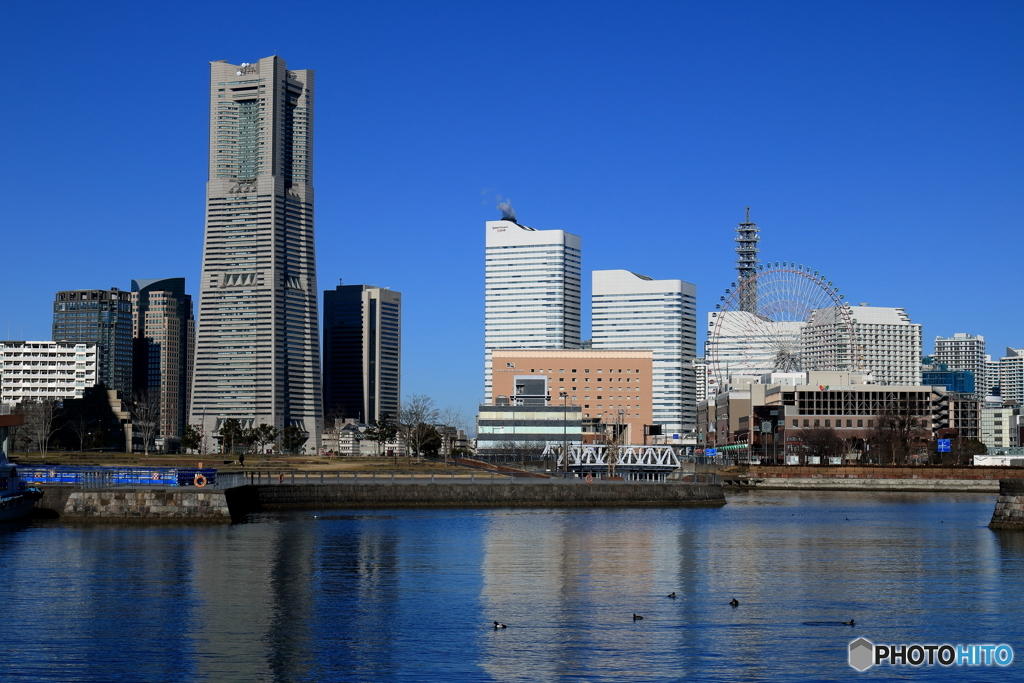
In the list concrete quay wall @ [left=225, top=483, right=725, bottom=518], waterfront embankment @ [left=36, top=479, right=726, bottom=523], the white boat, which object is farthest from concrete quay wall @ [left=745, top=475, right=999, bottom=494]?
the white boat

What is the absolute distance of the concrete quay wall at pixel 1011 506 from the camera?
274 feet

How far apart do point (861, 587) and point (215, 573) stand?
3052 cm

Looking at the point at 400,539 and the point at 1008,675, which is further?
the point at 400,539

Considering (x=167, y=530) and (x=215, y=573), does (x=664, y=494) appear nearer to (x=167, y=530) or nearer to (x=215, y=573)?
(x=167, y=530)

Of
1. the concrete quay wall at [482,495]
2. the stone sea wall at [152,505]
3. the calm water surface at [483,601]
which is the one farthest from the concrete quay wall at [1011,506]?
the stone sea wall at [152,505]

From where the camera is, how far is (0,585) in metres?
52.6

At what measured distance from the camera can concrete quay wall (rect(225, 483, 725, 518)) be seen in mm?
106625

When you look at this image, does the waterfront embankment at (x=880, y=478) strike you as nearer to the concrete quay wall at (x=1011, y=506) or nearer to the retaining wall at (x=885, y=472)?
the retaining wall at (x=885, y=472)

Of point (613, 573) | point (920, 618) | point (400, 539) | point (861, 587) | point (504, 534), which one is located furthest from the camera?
point (504, 534)

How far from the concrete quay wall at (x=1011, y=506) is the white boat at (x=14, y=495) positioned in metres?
69.4

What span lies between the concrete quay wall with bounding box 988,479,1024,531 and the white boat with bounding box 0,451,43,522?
69.4m

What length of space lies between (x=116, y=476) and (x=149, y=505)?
10940 mm

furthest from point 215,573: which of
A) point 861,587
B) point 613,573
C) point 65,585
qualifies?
point 861,587

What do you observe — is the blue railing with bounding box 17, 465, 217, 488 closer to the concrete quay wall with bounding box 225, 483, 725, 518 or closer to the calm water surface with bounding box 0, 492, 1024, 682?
the calm water surface with bounding box 0, 492, 1024, 682
